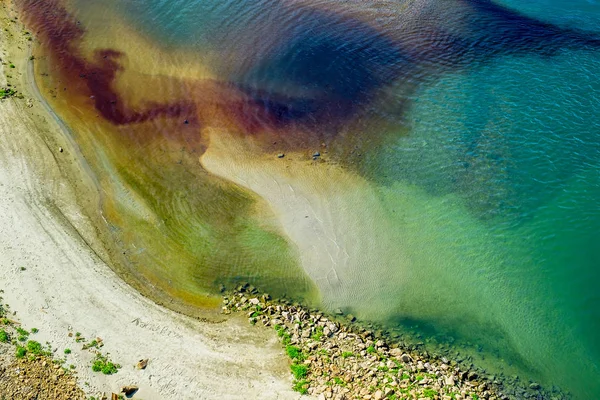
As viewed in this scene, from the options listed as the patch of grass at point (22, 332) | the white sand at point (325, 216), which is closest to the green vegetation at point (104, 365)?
the patch of grass at point (22, 332)

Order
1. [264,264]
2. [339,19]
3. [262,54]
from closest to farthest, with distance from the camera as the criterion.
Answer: [264,264] → [262,54] → [339,19]

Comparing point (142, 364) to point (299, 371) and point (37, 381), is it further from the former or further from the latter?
point (299, 371)

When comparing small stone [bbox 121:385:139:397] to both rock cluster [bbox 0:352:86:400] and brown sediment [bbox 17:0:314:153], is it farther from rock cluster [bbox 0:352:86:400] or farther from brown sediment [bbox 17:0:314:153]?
brown sediment [bbox 17:0:314:153]

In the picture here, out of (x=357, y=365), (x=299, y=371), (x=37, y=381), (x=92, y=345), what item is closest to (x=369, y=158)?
(x=357, y=365)

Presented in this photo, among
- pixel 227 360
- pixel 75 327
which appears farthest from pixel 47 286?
pixel 227 360

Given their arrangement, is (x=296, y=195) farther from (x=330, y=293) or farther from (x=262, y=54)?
(x=262, y=54)

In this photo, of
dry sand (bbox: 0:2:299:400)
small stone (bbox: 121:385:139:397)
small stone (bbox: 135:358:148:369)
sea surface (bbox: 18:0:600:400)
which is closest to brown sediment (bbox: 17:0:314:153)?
sea surface (bbox: 18:0:600:400)
